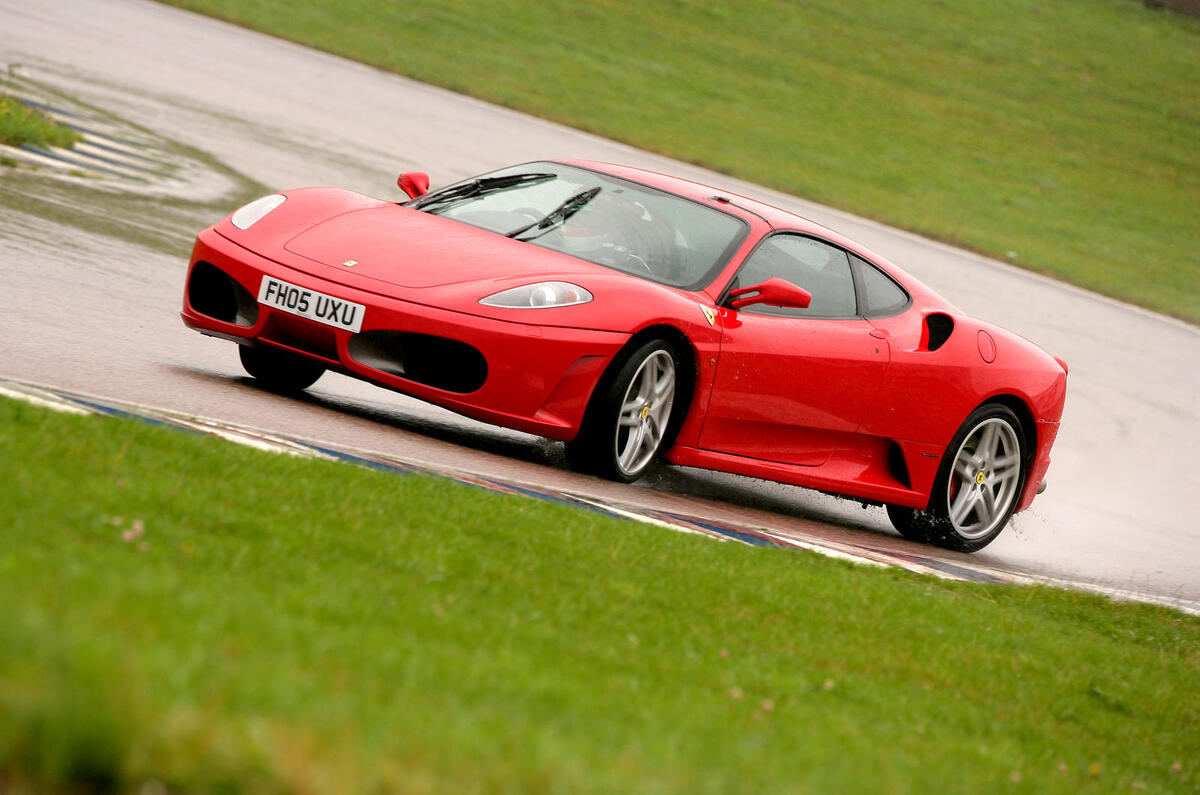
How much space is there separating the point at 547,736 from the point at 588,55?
3610 centimetres

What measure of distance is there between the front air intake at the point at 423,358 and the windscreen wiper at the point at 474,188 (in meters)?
1.52

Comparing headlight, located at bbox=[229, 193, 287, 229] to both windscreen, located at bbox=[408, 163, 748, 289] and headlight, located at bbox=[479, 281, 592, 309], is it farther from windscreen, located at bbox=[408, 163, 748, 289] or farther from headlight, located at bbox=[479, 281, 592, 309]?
headlight, located at bbox=[479, 281, 592, 309]

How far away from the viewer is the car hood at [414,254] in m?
6.59

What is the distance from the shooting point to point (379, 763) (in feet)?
8.01

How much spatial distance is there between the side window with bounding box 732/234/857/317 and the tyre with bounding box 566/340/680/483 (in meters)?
0.70

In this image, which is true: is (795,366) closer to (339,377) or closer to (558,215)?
(558,215)

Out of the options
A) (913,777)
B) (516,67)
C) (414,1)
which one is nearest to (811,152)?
(516,67)

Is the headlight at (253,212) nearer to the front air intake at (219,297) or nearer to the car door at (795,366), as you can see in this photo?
the front air intake at (219,297)

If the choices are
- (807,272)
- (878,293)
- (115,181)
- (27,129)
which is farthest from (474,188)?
(27,129)

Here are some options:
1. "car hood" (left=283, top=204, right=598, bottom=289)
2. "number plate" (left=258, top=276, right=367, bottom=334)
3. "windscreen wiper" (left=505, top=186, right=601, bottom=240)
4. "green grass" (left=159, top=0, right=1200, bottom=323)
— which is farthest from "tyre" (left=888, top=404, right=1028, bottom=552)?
"green grass" (left=159, top=0, right=1200, bottom=323)

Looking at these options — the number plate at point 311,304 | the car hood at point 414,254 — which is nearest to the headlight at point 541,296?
the car hood at point 414,254

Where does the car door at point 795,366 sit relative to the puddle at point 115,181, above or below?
above

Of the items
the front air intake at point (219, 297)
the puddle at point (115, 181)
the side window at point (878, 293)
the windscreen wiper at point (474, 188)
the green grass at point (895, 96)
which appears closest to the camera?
the front air intake at point (219, 297)

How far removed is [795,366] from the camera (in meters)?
7.35
